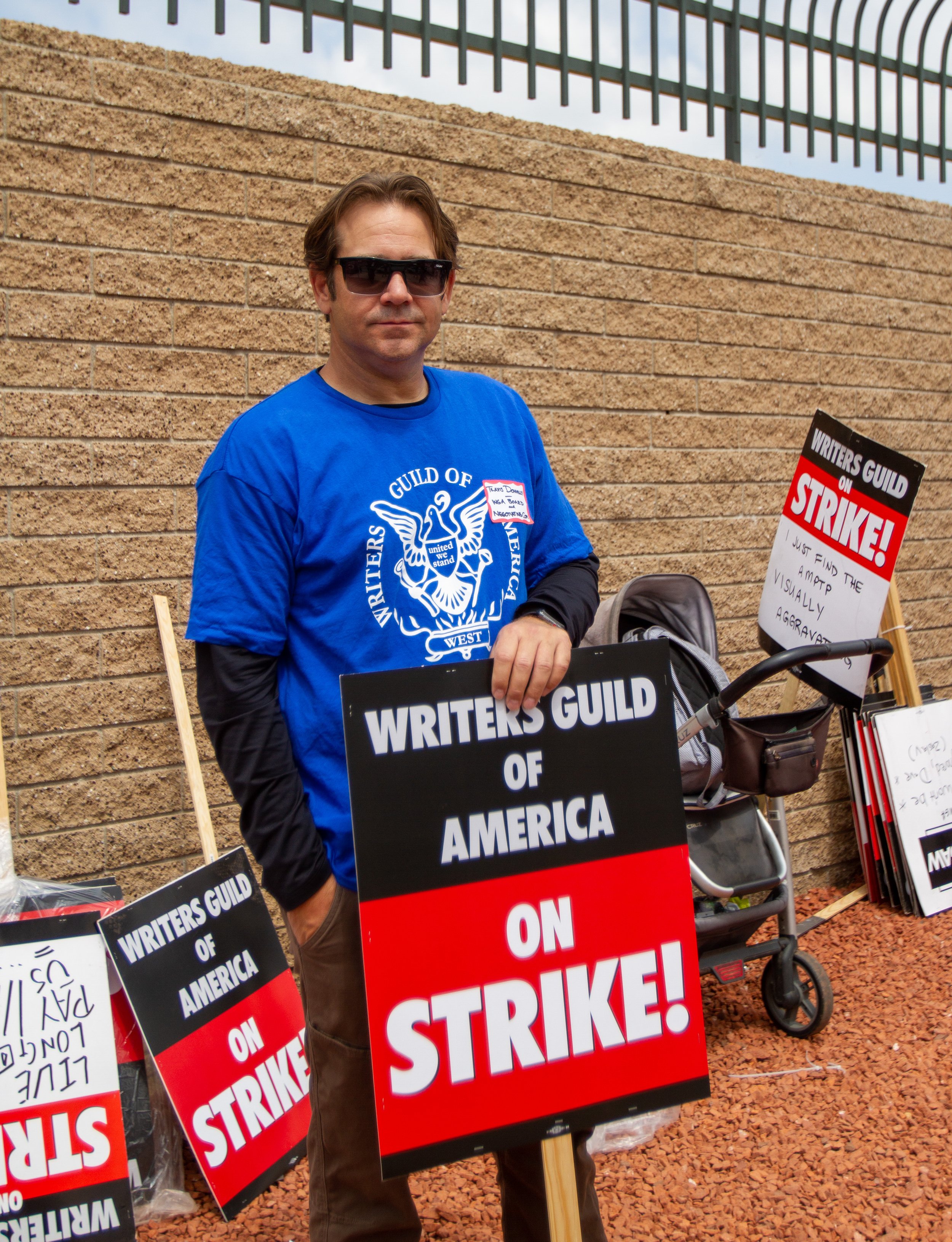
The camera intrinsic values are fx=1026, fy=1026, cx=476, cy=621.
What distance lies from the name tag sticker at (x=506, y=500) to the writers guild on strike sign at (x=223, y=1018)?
1.52 m

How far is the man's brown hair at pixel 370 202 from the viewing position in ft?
5.97

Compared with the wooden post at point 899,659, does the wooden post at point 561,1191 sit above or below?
below

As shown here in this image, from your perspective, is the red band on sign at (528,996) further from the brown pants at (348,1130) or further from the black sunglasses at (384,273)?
the black sunglasses at (384,273)

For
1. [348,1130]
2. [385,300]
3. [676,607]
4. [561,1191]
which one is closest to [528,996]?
[561,1191]

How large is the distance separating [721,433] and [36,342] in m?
2.86

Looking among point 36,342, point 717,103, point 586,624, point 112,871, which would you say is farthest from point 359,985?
point 717,103

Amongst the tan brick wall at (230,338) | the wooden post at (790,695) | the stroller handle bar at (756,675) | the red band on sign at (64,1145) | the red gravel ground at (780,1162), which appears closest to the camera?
the red band on sign at (64,1145)

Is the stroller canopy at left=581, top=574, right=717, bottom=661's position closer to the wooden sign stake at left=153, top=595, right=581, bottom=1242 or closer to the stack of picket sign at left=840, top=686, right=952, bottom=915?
the stack of picket sign at left=840, top=686, right=952, bottom=915

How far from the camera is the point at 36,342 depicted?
315 centimetres

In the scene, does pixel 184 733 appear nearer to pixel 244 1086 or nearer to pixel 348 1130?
pixel 244 1086

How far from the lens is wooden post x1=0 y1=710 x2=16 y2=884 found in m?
2.64

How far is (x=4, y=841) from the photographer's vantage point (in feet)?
8.71

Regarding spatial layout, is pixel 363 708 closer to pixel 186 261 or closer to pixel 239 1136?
pixel 239 1136

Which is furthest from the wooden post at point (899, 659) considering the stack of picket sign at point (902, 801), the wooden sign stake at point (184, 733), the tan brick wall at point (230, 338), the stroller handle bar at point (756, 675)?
the wooden sign stake at point (184, 733)
